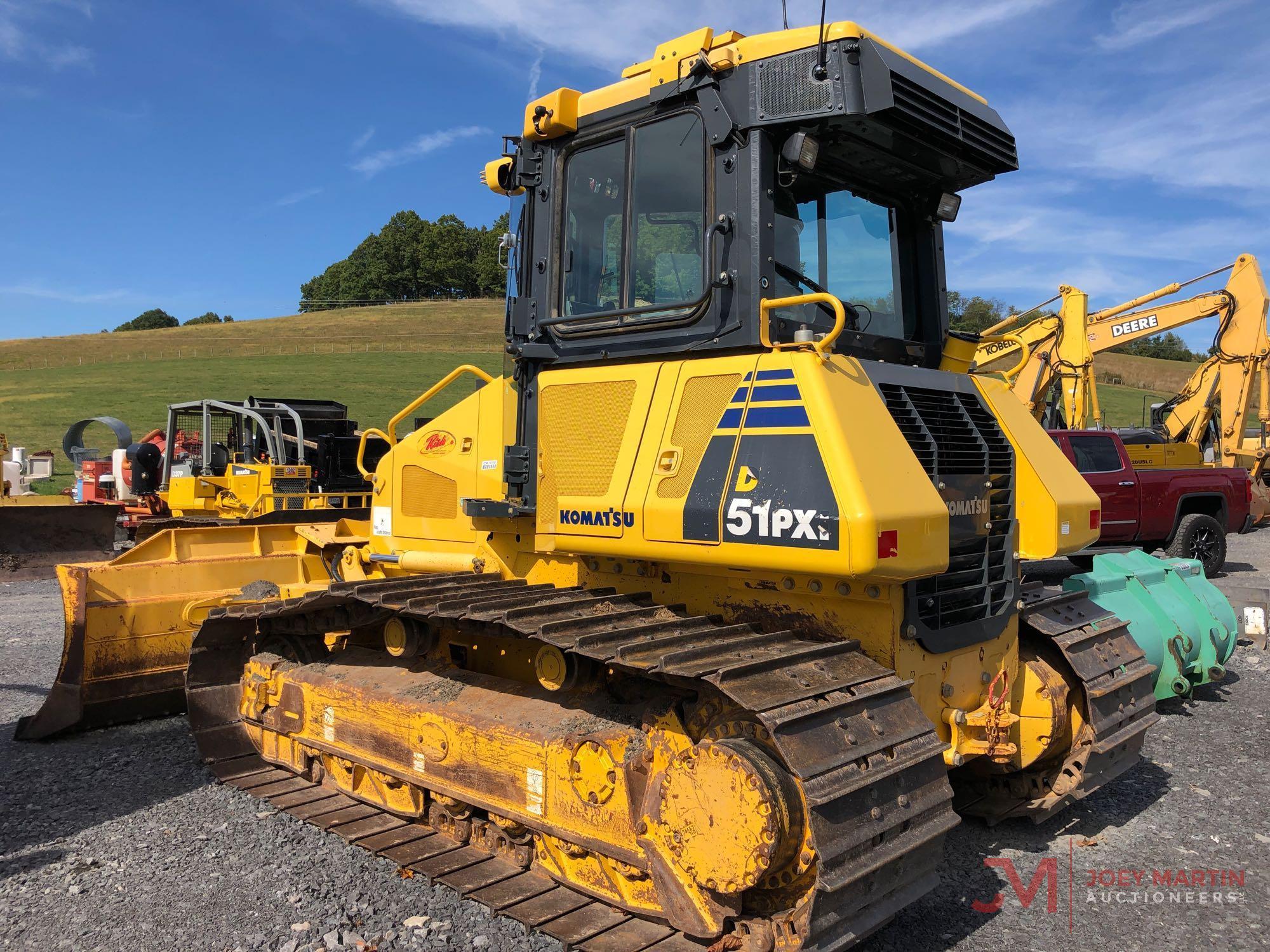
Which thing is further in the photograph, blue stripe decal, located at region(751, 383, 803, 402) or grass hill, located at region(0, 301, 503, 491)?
grass hill, located at region(0, 301, 503, 491)

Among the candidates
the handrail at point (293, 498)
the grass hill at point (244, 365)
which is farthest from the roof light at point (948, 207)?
the grass hill at point (244, 365)

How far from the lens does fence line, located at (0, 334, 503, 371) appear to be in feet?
175

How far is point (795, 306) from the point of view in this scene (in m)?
3.82

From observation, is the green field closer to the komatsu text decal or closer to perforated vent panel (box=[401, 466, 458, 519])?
the komatsu text decal

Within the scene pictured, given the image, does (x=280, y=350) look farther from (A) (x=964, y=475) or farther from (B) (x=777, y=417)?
(B) (x=777, y=417)

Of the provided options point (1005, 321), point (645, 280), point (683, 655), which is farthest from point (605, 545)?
point (1005, 321)

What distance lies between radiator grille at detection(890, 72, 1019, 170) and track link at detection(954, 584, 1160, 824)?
7.13 feet

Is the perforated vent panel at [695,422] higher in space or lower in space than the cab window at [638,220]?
lower

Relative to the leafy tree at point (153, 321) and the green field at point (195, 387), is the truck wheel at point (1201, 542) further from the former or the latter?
the leafy tree at point (153, 321)

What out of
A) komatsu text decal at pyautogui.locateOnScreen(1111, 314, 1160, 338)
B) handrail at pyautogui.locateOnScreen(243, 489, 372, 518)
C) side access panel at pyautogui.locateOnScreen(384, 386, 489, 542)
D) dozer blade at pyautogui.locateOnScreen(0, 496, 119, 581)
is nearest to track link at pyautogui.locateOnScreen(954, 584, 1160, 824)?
side access panel at pyautogui.locateOnScreen(384, 386, 489, 542)

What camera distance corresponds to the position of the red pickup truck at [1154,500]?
→ 13164 millimetres

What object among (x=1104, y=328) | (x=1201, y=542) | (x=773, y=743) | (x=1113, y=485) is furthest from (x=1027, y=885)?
(x=1104, y=328)

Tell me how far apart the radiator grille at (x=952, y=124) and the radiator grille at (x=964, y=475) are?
107cm

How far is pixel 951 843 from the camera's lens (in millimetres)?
4707
